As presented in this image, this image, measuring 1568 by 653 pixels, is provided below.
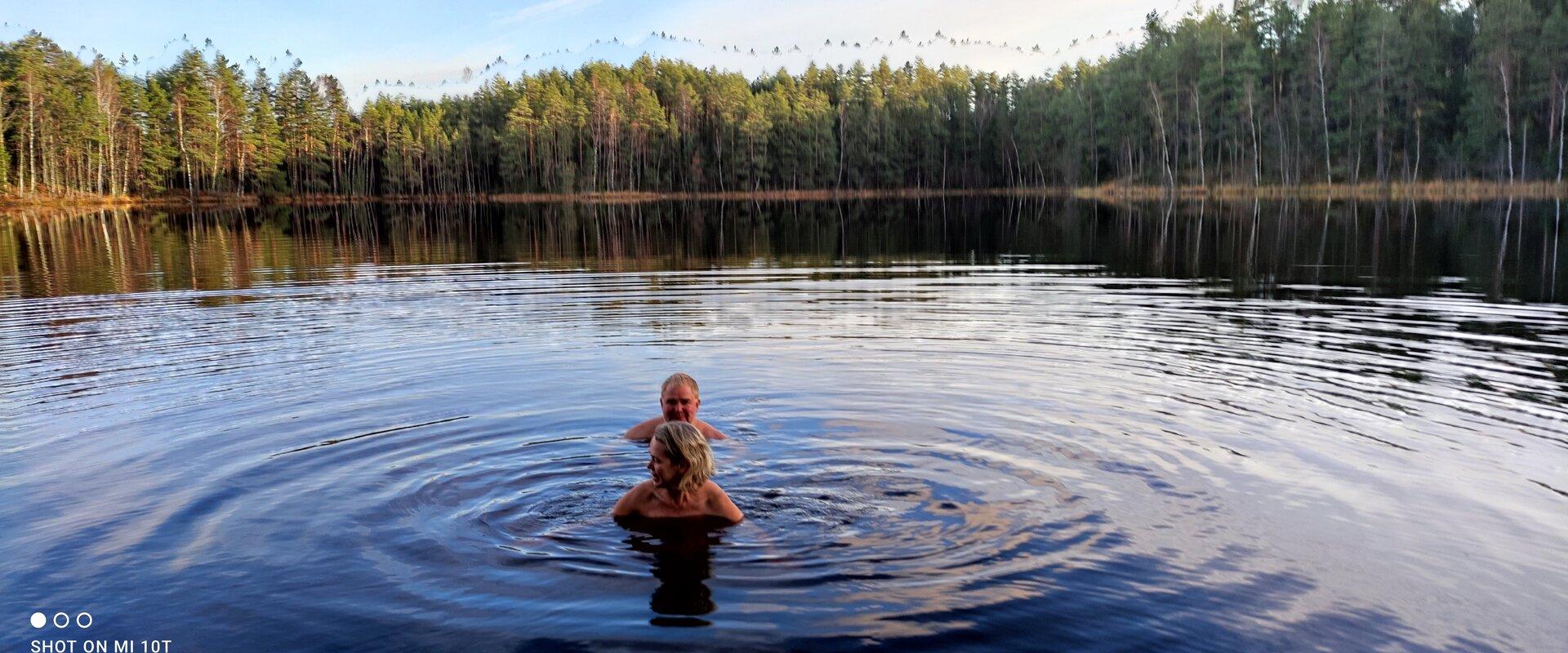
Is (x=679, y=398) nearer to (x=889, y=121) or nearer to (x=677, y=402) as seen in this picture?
(x=677, y=402)

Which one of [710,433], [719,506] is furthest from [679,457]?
[710,433]

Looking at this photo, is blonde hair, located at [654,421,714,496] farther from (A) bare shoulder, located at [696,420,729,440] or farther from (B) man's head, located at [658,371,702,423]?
(A) bare shoulder, located at [696,420,729,440]

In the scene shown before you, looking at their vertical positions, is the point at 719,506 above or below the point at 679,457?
below

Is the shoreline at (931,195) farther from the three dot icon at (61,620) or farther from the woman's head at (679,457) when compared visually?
the three dot icon at (61,620)

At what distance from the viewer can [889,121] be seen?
13088cm

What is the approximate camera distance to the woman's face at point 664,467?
22.2ft

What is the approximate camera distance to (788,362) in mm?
13117

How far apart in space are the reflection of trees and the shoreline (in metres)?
70.7

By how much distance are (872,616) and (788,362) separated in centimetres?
763

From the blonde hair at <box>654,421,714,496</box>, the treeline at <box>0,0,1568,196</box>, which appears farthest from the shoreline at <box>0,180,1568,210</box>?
the blonde hair at <box>654,421,714,496</box>

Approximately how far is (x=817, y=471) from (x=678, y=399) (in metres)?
1.30

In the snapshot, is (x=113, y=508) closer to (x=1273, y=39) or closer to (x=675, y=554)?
(x=675, y=554)

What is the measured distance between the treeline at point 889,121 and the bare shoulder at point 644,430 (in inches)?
2963

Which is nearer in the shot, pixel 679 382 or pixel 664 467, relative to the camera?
pixel 664 467
